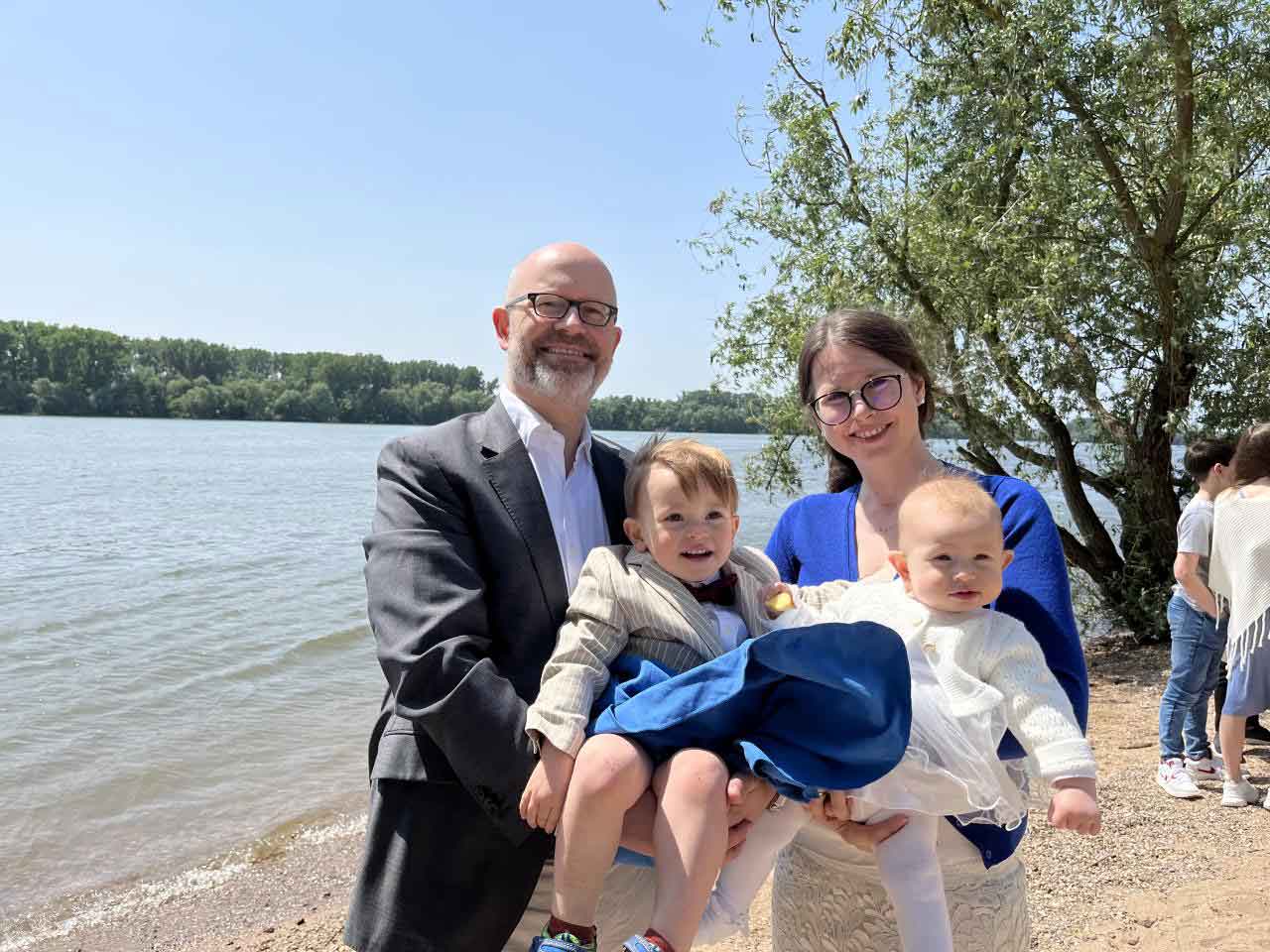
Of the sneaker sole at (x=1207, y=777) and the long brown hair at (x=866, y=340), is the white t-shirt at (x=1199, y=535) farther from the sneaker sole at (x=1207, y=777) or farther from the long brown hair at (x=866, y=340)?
the long brown hair at (x=866, y=340)

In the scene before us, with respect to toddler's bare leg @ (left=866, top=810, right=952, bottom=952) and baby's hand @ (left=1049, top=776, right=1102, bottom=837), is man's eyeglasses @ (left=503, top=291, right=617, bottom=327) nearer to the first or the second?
toddler's bare leg @ (left=866, top=810, right=952, bottom=952)

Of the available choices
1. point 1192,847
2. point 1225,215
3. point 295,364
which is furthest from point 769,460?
point 295,364

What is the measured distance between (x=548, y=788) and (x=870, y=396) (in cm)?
A: 125

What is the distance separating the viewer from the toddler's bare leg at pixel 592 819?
6.57ft

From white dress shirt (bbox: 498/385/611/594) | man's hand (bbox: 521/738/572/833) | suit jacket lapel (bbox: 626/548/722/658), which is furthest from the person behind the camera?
white dress shirt (bbox: 498/385/611/594)

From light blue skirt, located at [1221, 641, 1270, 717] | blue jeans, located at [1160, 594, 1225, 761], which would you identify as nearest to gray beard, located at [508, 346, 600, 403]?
light blue skirt, located at [1221, 641, 1270, 717]

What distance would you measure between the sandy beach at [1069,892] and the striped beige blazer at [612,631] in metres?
2.82

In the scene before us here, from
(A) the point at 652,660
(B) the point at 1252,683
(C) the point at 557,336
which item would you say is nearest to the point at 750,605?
(A) the point at 652,660

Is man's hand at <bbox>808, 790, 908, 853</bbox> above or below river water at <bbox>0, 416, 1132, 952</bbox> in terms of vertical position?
above

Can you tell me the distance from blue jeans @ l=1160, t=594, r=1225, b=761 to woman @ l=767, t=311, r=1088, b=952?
4.68 meters

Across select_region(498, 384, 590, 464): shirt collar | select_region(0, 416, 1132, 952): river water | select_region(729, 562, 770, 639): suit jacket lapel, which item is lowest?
select_region(0, 416, 1132, 952): river water

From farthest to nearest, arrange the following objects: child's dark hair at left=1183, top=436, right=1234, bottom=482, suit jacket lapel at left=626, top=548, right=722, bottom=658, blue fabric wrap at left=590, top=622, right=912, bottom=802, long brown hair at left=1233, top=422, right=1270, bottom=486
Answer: child's dark hair at left=1183, top=436, right=1234, bottom=482
long brown hair at left=1233, top=422, right=1270, bottom=486
suit jacket lapel at left=626, top=548, right=722, bottom=658
blue fabric wrap at left=590, top=622, right=912, bottom=802

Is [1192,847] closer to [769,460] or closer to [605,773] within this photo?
[605,773]

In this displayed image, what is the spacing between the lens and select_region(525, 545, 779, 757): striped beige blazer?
2.10m
